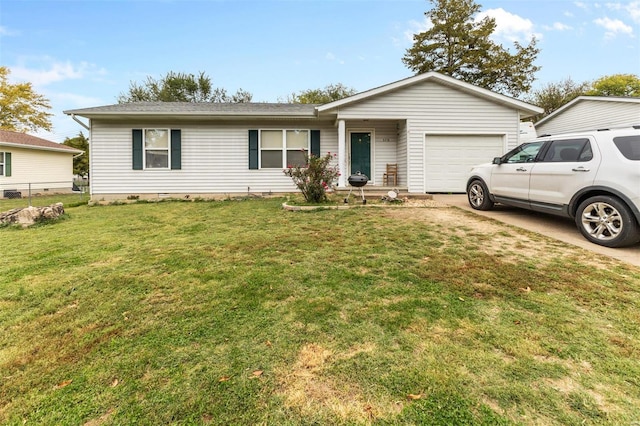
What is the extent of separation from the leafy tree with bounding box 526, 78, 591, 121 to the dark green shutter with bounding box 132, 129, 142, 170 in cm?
2718

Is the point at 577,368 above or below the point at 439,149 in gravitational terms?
below

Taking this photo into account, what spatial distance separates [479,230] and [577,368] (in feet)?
11.8

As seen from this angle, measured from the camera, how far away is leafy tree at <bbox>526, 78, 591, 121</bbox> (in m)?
23.4

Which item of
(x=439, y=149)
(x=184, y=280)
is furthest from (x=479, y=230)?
(x=439, y=149)

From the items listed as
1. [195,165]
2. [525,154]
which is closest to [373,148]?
[525,154]

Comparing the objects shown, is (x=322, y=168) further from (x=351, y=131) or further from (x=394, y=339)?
(x=394, y=339)

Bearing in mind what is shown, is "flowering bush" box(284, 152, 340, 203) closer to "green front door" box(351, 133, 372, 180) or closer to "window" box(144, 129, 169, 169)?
"green front door" box(351, 133, 372, 180)

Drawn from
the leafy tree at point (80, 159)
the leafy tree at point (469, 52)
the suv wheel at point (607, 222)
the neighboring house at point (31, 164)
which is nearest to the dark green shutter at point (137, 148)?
the neighboring house at point (31, 164)

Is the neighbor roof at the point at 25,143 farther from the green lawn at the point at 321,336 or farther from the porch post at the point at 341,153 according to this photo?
the porch post at the point at 341,153

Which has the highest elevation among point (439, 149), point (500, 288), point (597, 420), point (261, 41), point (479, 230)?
point (261, 41)

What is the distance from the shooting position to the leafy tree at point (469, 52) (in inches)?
867

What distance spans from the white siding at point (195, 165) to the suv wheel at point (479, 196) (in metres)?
5.44

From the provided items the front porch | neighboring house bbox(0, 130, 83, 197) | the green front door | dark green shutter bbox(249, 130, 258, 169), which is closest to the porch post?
the front porch

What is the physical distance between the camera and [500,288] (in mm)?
2904
